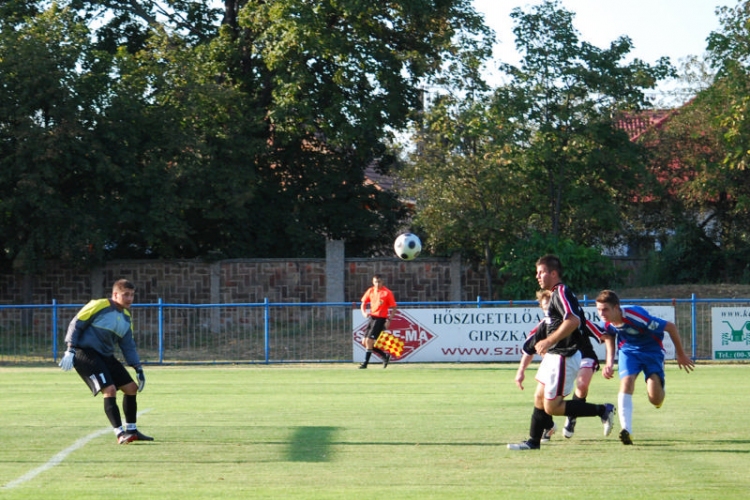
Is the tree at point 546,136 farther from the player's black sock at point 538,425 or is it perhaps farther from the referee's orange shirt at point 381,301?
the player's black sock at point 538,425

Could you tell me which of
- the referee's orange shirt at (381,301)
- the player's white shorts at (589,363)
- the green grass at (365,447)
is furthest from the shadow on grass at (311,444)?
the referee's orange shirt at (381,301)

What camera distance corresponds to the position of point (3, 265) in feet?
112

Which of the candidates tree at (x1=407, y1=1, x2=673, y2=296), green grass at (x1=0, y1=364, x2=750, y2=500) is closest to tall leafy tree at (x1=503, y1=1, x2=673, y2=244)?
tree at (x1=407, y1=1, x2=673, y2=296)

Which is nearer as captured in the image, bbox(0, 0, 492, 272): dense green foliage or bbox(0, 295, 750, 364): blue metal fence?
bbox(0, 295, 750, 364): blue metal fence

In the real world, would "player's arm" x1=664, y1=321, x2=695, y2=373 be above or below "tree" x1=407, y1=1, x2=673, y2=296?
below

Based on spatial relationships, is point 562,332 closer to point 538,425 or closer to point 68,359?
point 538,425

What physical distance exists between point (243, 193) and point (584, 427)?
2282cm

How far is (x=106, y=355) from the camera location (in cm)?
1133

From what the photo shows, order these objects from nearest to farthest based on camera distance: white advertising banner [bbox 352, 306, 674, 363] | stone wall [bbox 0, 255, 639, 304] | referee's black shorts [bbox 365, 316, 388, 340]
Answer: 1. referee's black shorts [bbox 365, 316, 388, 340]
2. white advertising banner [bbox 352, 306, 674, 363]
3. stone wall [bbox 0, 255, 639, 304]

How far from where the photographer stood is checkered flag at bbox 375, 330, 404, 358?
84.2 ft

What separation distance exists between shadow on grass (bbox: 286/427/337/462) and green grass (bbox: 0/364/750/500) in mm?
22

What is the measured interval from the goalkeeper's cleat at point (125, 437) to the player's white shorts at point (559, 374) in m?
4.04

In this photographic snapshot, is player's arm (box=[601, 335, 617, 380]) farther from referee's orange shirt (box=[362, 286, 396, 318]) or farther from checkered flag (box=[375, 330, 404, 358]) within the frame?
checkered flag (box=[375, 330, 404, 358])

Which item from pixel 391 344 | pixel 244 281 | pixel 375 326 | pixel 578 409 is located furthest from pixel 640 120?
pixel 578 409
